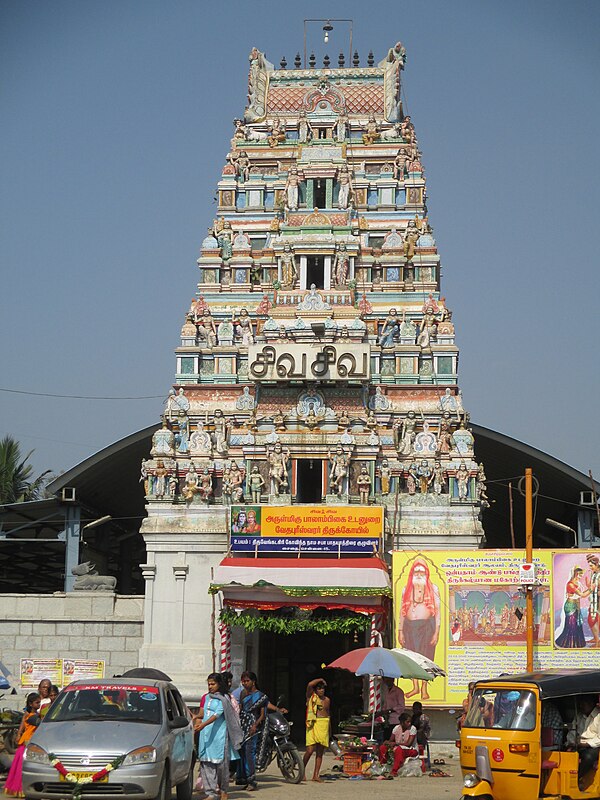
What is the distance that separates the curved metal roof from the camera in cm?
4369

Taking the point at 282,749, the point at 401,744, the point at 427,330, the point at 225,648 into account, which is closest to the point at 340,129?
the point at 427,330

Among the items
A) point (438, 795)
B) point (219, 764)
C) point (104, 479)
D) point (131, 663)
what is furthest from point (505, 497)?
point (219, 764)

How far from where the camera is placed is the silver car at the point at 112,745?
1688cm

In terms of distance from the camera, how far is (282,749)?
23531 mm

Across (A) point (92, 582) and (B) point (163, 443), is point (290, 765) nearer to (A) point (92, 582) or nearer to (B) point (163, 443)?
(A) point (92, 582)

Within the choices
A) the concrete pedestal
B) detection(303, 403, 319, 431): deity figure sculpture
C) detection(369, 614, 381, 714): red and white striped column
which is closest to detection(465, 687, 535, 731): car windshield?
detection(369, 614, 381, 714): red and white striped column

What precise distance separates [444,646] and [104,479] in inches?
678

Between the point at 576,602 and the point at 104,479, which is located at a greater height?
the point at 104,479

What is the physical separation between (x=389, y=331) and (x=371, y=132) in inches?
309

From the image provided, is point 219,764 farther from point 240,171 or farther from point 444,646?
point 240,171

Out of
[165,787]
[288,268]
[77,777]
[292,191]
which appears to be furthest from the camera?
[292,191]

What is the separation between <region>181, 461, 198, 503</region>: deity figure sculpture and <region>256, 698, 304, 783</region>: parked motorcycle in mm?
14442

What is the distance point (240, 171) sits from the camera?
42594mm

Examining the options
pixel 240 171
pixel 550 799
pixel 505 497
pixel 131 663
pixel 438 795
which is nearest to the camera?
pixel 550 799
